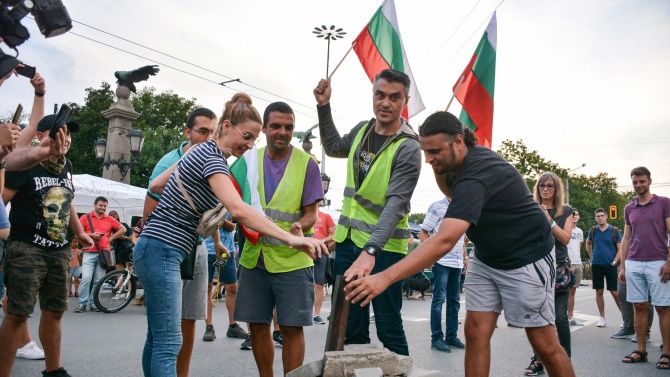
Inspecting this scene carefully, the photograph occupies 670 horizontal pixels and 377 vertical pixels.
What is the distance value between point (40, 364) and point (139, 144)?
43.0ft

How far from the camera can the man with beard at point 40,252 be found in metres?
4.27

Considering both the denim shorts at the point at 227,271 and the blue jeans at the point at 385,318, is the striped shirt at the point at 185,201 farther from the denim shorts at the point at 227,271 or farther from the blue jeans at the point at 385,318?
the denim shorts at the point at 227,271

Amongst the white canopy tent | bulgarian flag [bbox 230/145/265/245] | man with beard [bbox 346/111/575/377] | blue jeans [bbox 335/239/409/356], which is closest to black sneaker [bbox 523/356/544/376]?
man with beard [bbox 346/111/575/377]

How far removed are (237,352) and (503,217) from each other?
4006mm

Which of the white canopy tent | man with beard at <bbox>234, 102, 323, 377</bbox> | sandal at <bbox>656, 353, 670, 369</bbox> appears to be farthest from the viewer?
the white canopy tent

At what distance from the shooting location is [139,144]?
17703 mm

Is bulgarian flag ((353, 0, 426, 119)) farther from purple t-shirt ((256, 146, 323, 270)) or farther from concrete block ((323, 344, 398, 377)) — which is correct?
concrete block ((323, 344, 398, 377))

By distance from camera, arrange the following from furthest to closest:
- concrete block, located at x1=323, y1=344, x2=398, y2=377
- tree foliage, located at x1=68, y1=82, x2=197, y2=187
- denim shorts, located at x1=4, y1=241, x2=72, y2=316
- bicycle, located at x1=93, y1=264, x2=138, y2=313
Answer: tree foliage, located at x1=68, y1=82, x2=197, y2=187 → bicycle, located at x1=93, y1=264, x2=138, y2=313 → denim shorts, located at x1=4, y1=241, x2=72, y2=316 → concrete block, located at x1=323, y1=344, x2=398, y2=377

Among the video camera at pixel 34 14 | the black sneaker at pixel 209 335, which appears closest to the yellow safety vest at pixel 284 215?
the video camera at pixel 34 14

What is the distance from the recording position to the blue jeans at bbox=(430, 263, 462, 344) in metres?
7.23

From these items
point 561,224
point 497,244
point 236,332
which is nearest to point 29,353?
point 236,332

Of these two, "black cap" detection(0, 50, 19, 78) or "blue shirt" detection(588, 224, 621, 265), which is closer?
"black cap" detection(0, 50, 19, 78)

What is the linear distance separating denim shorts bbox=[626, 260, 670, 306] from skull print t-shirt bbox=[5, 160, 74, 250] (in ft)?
21.3

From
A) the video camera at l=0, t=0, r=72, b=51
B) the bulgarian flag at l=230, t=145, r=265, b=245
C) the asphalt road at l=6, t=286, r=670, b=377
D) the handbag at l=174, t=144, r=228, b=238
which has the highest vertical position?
the video camera at l=0, t=0, r=72, b=51
